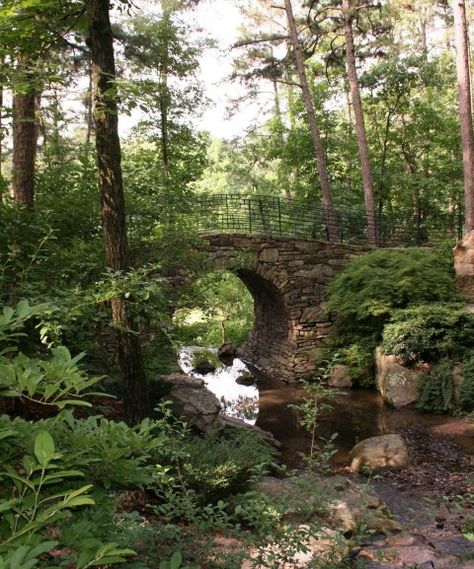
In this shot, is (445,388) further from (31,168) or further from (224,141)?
(224,141)

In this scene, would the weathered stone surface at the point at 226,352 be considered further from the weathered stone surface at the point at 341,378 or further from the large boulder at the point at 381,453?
the large boulder at the point at 381,453

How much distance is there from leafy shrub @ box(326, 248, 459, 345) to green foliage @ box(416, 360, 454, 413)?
176 centimetres

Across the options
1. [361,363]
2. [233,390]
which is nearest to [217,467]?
[361,363]

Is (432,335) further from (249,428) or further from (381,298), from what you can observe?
(249,428)

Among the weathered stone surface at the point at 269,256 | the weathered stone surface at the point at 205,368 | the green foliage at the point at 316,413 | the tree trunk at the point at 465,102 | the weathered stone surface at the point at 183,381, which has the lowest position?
the weathered stone surface at the point at 205,368

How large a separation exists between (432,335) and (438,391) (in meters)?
1.05

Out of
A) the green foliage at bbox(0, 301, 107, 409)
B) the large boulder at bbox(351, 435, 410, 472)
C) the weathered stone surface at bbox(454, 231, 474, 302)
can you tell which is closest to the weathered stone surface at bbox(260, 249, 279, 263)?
the weathered stone surface at bbox(454, 231, 474, 302)

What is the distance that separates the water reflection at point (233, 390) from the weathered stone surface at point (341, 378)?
1759 millimetres

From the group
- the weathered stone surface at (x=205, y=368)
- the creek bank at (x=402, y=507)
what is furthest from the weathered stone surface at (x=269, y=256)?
the creek bank at (x=402, y=507)

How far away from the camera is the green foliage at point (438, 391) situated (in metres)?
8.72

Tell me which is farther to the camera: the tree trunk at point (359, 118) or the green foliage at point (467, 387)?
the tree trunk at point (359, 118)

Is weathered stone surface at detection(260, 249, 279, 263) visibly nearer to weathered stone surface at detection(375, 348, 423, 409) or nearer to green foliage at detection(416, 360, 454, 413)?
weathered stone surface at detection(375, 348, 423, 409)

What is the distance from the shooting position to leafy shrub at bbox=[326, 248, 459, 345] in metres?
10.5

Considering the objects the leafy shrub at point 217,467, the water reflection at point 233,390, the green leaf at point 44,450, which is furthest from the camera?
the water reflection at point 233,390
